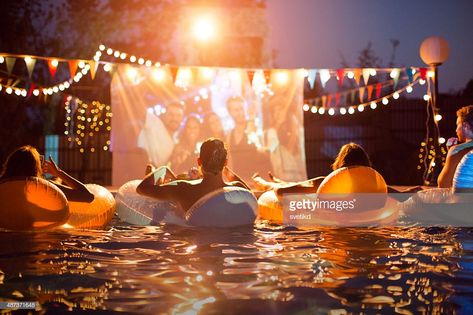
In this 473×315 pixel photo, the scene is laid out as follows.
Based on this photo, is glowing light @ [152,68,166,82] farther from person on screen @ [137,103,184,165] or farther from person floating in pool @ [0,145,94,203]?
person floating in pool @ [0,145,94,203]

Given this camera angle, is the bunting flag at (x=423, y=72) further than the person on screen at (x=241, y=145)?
No

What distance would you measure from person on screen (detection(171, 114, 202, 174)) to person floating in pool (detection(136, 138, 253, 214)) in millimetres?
6135

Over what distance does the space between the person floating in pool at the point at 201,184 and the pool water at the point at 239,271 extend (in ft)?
1.22

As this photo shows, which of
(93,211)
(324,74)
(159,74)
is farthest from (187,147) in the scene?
(93,211)

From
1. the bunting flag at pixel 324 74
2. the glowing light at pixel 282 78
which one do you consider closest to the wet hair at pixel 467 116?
the bunting flag at pixel 324 74

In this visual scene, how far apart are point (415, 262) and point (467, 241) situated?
1261 mm

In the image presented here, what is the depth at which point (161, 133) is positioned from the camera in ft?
40.0

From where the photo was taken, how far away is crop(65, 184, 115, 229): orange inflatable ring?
6.11 meters

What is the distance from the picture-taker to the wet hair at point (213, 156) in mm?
5707

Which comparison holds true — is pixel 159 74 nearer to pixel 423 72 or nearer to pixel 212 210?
pixel 423 72

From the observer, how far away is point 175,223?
605 centimetres

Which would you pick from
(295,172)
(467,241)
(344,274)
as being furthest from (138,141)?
(344,274)

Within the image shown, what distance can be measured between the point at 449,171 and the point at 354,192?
3.50 feet

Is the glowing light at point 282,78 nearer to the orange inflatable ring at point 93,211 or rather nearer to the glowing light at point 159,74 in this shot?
the glowing light at point 159,74
